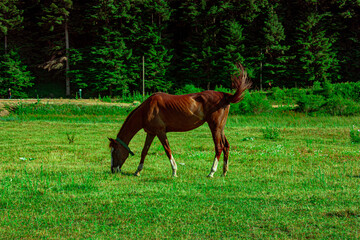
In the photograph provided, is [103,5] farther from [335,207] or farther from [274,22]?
[335,207]

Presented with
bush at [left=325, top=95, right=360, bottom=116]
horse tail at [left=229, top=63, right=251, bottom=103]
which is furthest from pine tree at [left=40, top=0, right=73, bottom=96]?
horse tail at [left=229, top=63, right=251, bottom=103]

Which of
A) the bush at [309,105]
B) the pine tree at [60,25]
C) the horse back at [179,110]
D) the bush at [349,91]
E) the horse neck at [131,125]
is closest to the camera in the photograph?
the horse back at [179,110]

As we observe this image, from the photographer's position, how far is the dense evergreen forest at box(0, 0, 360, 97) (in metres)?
48.7

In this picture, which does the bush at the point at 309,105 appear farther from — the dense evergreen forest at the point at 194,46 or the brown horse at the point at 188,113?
the brown horse at the point at 188,113

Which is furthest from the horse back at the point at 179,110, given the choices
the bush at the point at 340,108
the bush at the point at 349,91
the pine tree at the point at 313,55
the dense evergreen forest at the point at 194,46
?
the pine tree at the point at 313,55

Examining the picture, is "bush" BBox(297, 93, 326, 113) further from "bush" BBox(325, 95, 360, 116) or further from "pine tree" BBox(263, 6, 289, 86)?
"pine tree" BBox(263, 6, 289, 86)

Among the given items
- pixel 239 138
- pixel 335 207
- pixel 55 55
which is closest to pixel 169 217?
pixel 335 207

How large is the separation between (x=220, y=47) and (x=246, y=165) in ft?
134

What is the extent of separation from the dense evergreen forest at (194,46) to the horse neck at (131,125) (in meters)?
39.3

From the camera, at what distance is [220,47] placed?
164 ft

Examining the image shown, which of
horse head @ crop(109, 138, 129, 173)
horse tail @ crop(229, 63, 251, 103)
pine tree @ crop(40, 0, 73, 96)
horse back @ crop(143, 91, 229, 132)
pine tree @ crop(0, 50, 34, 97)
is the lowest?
horse head @ crop(109, 138, 129, 173)

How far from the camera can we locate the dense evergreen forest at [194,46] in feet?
160

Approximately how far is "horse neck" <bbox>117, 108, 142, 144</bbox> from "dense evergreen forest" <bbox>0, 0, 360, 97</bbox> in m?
39.3

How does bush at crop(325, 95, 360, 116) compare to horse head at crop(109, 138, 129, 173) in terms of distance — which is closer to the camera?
horse head at crop(109, 138, 129, 173)
